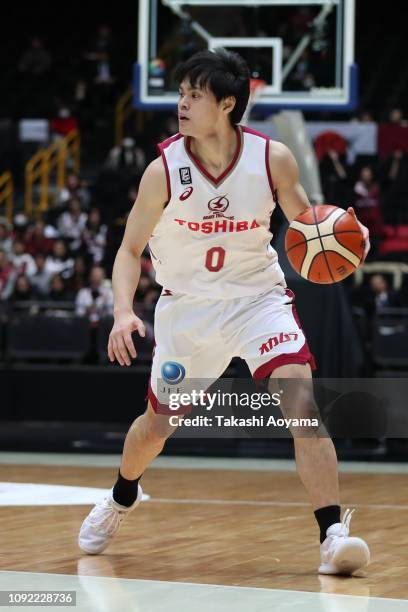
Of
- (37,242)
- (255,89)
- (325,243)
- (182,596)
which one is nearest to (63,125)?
(37,242)

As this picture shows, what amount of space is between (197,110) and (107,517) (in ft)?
6.00

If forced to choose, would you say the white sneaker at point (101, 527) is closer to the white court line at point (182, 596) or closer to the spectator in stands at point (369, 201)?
the white court line at point (182, 596)

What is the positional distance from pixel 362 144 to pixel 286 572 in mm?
14211

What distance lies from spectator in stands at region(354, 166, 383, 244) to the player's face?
964 centimetres

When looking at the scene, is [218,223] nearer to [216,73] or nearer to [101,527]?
[216,73]

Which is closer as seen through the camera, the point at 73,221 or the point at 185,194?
the point at 185,194

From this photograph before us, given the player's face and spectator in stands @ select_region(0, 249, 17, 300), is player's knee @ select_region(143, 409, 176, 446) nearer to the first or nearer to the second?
the player's face

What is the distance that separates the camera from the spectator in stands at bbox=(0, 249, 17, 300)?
1503 centimetres

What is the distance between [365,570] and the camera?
195 inches

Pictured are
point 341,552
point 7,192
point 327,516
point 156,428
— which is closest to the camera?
point 341,552

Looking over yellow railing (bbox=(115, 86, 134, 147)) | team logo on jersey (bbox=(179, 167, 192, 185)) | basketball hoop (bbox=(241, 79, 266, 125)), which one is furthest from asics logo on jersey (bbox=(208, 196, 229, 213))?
yellow railing (bbox=(115, 86, 134, 147))

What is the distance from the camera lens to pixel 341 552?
4.69 meters

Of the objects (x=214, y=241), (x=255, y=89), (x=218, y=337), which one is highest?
(x=214, y=241)

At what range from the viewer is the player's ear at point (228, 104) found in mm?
5055
